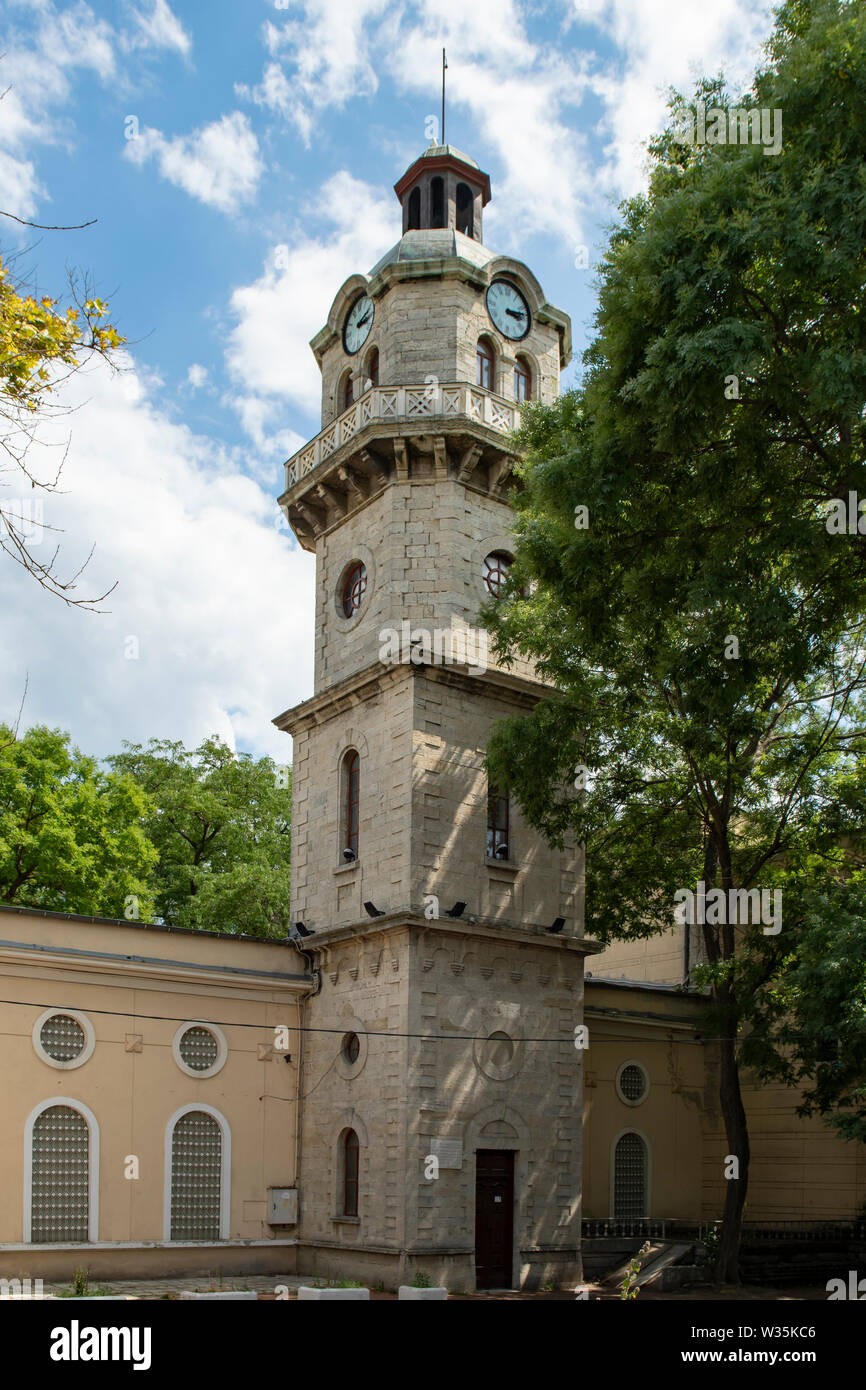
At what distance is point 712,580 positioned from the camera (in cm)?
1620

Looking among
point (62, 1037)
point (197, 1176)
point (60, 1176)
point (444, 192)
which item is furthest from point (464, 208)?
point (60, 1176)

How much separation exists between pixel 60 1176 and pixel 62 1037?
2.30m

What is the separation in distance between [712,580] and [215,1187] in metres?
→ 14.8

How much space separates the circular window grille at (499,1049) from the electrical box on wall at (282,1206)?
4816mm

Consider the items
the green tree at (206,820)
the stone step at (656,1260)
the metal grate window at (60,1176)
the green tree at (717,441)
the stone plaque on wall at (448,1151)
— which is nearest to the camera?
the green tree at (717,441)

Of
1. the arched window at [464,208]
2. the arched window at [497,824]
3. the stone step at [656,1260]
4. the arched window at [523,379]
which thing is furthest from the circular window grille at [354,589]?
the stone step at [656,1260]

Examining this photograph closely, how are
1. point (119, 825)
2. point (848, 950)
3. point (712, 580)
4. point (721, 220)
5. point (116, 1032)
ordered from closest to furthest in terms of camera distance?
point (721, 220) → point (712, 580) → point (848, 950) → point (116, 1032) → point (119, 825)

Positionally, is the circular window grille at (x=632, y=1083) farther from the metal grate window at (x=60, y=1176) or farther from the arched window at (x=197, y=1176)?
the metal grate window at (x=60, y=1176)

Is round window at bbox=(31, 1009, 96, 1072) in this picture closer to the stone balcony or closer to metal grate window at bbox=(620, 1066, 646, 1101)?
the stone balcony

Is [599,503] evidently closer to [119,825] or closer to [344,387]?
[344,387]

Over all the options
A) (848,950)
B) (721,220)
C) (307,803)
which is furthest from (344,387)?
(848,950)

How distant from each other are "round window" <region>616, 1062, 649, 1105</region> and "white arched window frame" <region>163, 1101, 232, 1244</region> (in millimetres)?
9419

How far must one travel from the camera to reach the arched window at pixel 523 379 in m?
28.3

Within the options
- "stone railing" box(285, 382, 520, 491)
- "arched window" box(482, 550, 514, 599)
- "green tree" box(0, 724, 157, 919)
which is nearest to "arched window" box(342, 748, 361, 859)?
"arched window" box(482, 550, 514, 599)
